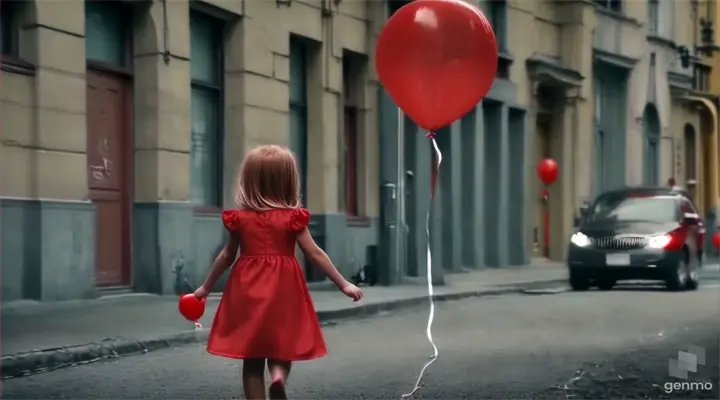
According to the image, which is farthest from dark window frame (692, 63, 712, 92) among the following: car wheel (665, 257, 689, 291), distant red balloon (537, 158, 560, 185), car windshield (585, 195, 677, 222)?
car wheel (665, 257, 689, 291)

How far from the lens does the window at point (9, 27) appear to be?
13773mm

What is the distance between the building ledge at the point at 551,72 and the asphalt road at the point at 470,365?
13610mm

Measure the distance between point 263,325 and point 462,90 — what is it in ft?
12.4

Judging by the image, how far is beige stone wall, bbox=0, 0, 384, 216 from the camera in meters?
13.7

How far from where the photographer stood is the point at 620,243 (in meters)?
18.0

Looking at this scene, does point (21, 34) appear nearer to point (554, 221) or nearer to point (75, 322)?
point (75, 322)

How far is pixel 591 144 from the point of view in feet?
99.3

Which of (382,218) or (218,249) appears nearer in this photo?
(218,249)

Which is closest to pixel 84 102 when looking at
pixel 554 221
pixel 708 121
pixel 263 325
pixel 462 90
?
pixel 462 90

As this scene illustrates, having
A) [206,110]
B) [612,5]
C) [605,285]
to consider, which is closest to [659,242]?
[605,285]

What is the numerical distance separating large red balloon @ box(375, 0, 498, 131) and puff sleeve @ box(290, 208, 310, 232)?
3443mm

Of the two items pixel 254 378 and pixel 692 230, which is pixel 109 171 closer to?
pixel 692 230

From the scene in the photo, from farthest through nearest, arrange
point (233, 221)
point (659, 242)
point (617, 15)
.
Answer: point (617, 15)
point (659, 242)
point (233, 221)

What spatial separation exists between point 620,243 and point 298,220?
1260cm
